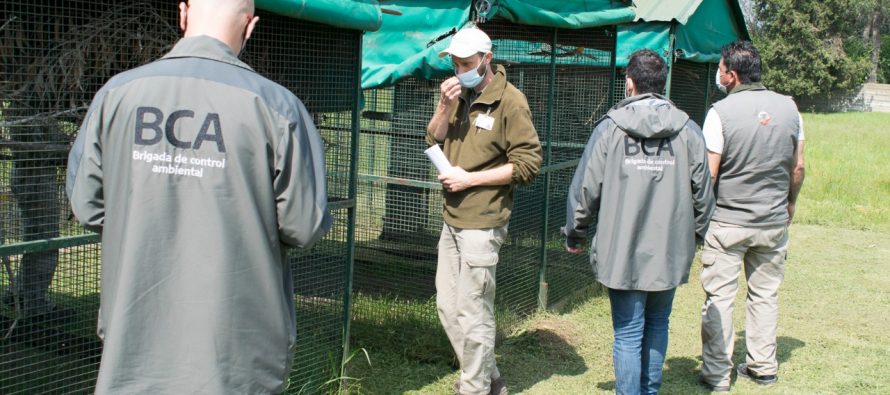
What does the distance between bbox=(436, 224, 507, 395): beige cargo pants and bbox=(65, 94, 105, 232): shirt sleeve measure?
2.30 meters

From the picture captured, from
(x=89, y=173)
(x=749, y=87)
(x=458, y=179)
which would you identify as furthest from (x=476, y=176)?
(x=89, y=173)

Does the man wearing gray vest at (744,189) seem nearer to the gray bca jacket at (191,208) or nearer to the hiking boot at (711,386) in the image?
the hiking boot at (711,386)

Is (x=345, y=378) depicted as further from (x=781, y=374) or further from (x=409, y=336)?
(x=781, y=374)

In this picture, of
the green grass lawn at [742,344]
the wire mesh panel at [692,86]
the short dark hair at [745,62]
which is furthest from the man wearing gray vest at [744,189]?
the wire mesh panel at [692,86]

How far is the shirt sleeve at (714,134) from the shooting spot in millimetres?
5121

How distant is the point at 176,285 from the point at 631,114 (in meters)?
2.64

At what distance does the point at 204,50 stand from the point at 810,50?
5202 cm

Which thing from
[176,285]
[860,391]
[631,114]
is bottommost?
[860,391]

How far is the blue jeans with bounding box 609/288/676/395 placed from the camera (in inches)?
173

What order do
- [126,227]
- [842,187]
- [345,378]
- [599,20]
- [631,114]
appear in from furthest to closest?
[842,187] < [599,20] < [345,378] < [631,114] < [126,227]

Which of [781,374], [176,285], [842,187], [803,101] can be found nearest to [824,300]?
[781,374]

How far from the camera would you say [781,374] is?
5.70 m

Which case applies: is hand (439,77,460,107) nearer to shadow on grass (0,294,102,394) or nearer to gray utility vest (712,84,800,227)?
gray utility vest (712,84,800,227)

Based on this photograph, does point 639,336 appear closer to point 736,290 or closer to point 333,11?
point 736,290
